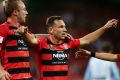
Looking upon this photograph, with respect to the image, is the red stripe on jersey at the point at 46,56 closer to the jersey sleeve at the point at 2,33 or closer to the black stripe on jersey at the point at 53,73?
the black stripe on jersey at the point at 53,73

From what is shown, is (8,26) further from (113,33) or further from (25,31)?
(113,33)

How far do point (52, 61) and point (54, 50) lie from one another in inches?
6.1

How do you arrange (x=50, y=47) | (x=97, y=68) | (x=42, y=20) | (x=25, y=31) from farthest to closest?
(x=42, y=20) → (x=97, y=68) → (x=50, y=47) → (x=25, y=31)

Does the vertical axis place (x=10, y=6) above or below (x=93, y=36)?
above

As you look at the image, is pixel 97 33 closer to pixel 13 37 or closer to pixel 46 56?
pixel 46 56

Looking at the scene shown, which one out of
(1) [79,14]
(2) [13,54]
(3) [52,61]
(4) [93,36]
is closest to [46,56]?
(3) [52,61]

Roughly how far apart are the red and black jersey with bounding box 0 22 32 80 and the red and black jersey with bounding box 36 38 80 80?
0.32m

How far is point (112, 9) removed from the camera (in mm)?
20953

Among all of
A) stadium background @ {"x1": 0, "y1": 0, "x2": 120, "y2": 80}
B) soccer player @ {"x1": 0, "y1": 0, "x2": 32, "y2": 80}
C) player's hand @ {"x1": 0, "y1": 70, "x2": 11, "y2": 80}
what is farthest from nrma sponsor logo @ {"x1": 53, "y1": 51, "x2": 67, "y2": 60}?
stadium background @ {"x1": 0, "y1": 0, "x2": 120, "y2": 80}

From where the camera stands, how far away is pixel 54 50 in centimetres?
899

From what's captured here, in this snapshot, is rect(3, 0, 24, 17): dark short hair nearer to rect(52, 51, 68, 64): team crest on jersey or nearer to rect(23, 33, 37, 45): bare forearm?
rect(23, 33, 37, 45): bare forearm

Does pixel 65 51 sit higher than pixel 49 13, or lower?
lower

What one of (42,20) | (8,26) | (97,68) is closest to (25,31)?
(8,26)

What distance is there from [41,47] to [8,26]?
573mm
